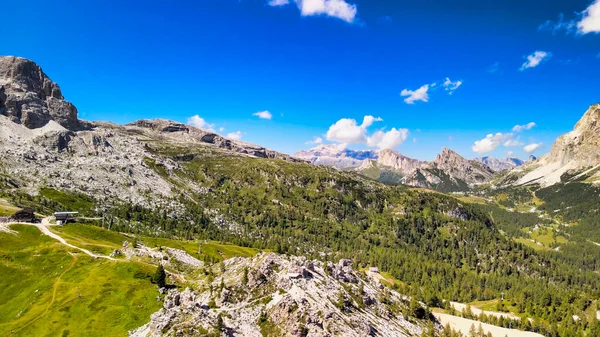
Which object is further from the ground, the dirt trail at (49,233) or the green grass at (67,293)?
the dirt trail at (49,233)

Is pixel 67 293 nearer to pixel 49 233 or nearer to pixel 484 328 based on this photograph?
pixel 49 233

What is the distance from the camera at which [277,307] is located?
89938 millimetres

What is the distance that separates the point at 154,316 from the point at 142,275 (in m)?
46.7

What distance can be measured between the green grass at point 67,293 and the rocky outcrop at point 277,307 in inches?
386

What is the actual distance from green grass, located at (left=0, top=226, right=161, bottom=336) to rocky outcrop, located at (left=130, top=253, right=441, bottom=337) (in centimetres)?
979

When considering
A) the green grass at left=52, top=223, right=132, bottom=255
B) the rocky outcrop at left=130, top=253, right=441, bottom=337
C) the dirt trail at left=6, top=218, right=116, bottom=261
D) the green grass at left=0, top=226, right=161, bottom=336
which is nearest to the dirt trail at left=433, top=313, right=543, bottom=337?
the rocky outcrop at left=130, top=253, right=441, bottom=337

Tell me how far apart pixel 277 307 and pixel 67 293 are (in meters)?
69.0

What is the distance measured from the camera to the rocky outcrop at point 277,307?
8062cm

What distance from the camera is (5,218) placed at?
16800 cm

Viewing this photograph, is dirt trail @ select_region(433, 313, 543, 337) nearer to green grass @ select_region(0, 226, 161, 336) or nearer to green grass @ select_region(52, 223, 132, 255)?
green grass @ select_region(0, 226, 161, 336)

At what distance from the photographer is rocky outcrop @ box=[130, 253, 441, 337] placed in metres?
80.6

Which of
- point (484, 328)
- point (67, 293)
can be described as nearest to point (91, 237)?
point (67, 293)

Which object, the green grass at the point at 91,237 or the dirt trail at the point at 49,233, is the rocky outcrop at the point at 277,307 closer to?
the dirt trail at the point at 49,233

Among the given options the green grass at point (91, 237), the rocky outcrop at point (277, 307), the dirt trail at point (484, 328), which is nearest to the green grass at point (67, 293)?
the rocky outcrop at point (277, 307)
